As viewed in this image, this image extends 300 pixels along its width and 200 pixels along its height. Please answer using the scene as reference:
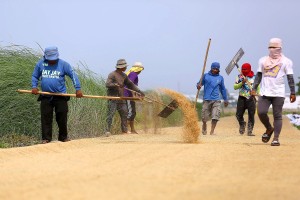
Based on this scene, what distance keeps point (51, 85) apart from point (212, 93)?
200 inches

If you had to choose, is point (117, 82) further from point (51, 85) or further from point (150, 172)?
point (150, 172)

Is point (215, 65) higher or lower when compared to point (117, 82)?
Answer: higher

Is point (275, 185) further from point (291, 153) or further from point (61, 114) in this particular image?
point (61, 114)

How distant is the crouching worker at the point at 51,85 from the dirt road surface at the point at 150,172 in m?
1.11

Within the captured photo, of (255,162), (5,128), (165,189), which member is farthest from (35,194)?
(5,128)

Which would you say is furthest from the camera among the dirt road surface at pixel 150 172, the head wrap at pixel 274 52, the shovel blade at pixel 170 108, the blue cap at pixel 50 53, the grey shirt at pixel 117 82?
the grey shirt at pixel 117 82

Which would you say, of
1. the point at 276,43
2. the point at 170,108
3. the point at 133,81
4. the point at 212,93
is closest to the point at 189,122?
the point at 170,108

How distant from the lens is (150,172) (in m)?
8.62

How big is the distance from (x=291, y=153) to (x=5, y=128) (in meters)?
5.92

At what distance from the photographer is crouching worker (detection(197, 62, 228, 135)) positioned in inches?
678

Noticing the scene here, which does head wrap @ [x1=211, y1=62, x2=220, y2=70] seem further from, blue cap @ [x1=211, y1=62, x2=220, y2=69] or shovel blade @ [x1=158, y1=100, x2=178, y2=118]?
shovel blade @ [x1=158, y1=100, x2=178, y2=118]

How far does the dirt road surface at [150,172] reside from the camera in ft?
23.5

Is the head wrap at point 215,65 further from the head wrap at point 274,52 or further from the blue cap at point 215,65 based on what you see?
the head wrap at point 274,52

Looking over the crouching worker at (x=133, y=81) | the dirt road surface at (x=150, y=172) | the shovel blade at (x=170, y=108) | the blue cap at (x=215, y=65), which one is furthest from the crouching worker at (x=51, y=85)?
the blue cap at (x=215, y=65)
